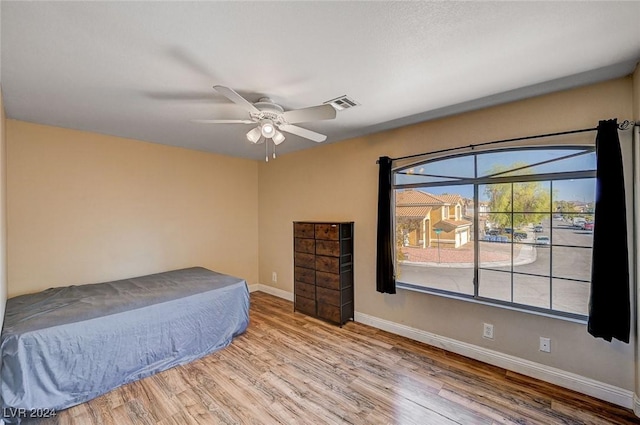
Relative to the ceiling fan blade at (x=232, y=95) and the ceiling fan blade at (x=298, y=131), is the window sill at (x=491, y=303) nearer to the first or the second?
the ceiling fan blade at (x=298, y=131)

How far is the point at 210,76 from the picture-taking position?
1.96 metres

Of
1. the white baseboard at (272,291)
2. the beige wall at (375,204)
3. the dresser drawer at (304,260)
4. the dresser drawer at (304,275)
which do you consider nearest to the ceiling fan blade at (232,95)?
the beige wall at (375,204)

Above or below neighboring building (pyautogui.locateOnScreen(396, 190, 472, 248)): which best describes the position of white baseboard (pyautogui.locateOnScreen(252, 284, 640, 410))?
below

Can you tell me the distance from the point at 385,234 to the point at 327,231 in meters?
0.75

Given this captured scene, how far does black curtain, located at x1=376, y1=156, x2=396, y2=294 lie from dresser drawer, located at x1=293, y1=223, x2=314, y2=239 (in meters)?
0.95

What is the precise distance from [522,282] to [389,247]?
1272 mm

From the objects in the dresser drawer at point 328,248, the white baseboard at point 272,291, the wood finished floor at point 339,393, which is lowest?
the wood finished floor at point 339,393

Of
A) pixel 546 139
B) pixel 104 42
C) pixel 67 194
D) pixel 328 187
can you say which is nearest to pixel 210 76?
pixel 104 42

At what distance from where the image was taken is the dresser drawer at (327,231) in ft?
11.2

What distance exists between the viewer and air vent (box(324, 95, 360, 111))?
2374mm

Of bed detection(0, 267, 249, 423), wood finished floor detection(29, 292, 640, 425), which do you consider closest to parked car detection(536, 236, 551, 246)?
wood finished floor detection(29, 292, 640, 425)

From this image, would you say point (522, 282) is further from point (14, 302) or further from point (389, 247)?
point (14, 302)

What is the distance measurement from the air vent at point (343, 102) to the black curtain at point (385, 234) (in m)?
0.89

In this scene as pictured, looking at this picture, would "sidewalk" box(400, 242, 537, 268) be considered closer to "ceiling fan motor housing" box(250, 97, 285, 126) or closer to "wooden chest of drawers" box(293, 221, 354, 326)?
"wooden chest of drawers" box(293, 221, 354, 326)
